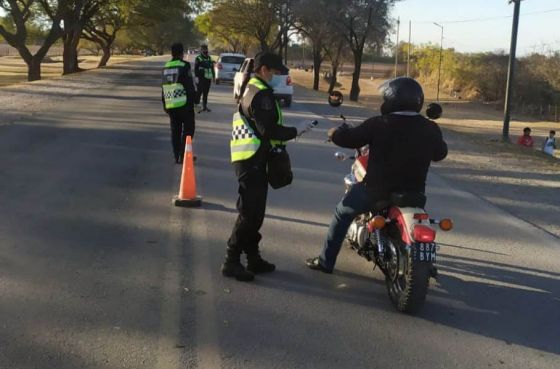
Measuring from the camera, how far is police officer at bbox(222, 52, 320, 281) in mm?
4766

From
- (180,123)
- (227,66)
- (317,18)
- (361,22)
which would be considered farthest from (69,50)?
(180,123)

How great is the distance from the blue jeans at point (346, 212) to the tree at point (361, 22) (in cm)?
3449

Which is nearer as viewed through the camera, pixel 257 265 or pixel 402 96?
pixel 402 96

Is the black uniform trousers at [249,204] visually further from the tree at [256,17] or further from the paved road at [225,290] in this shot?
the tree at [256,17]

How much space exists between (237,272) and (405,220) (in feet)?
4.86

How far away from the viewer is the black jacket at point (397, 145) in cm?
455

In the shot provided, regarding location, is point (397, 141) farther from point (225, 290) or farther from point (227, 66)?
point (227, 66)

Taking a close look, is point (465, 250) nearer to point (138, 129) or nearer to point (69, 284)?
point (69, 284)

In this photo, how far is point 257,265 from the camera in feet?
17.1

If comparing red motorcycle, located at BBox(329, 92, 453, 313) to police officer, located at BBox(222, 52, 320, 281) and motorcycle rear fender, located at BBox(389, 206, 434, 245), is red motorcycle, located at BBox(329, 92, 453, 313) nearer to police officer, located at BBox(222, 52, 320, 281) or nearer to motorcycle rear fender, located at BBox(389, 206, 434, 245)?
motorcycle rear fender, located at BBox(389, 206, 434, 245)

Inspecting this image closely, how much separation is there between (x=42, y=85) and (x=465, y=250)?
27286 millimetres

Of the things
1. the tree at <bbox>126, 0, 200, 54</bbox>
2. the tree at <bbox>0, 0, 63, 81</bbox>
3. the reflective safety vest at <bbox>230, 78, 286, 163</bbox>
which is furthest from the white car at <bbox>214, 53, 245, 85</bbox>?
the reflective safety vest at <bbox>230, 78, 286, 163</bbox>

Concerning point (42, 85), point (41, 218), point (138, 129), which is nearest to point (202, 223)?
point (41, 218)

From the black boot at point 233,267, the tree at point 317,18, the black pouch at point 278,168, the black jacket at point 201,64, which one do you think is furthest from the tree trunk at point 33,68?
the black pouch at point 278,168
